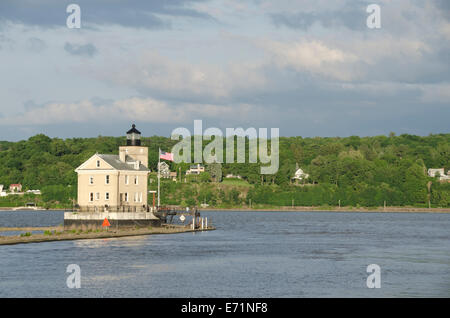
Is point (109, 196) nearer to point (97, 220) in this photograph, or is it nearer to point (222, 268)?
point (97, 220)

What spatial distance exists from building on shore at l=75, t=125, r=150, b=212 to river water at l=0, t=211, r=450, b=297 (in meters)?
6.53

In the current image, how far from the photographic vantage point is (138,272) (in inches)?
1943

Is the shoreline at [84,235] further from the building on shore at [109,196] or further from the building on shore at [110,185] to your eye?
the building on shore at [110,185]

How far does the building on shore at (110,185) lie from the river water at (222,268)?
6529 mm

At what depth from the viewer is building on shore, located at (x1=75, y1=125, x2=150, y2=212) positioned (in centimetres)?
8200

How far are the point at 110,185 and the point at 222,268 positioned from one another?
107 ft

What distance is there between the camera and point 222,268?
52.3m

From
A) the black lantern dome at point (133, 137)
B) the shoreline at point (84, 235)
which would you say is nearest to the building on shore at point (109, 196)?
the shoreline at point (84, 235)

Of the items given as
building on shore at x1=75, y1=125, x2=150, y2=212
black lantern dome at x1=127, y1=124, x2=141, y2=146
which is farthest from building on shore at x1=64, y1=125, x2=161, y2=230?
black lantern dome at x1=127, y1=124, x2=141, y2=146

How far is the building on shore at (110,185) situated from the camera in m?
82.0

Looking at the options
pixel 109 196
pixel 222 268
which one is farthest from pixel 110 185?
pixel 222 268

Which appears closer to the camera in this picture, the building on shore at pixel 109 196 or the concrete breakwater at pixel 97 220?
the concrete breakwater at pixel 97 220
